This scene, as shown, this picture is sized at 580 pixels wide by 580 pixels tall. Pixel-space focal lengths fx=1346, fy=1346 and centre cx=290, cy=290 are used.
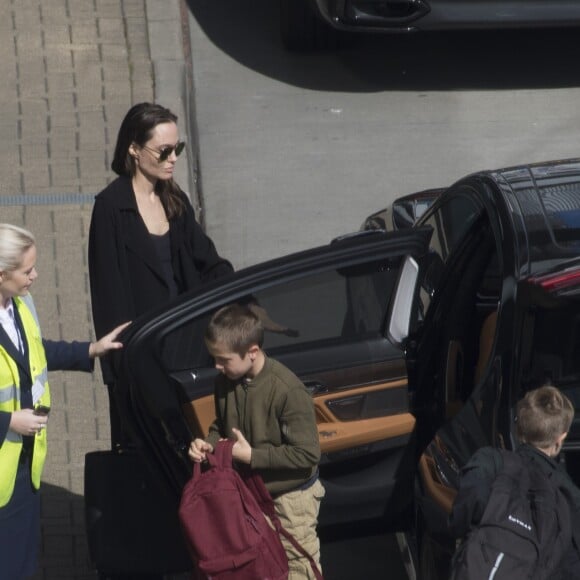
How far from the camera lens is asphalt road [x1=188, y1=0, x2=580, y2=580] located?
310 inches

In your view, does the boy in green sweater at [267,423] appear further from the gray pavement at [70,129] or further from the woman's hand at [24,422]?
the gray pavement at [70,129]

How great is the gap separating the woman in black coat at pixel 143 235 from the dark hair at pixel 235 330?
106 centimetres

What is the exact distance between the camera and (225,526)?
3.90m

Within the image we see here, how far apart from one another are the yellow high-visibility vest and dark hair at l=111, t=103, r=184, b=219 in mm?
932

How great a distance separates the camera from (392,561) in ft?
17.5

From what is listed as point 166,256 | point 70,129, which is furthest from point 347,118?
point 166,256

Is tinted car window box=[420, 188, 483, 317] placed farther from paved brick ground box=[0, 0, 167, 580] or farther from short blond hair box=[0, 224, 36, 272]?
paved brick ground box=[0, 0, 167, 580]

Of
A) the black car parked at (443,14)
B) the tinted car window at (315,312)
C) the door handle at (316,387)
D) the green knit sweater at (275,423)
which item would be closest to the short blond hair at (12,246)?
the tinted car window at (315,312)

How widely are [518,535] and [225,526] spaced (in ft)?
3.05

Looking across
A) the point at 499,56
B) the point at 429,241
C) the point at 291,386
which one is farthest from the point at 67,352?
the point at 499,56

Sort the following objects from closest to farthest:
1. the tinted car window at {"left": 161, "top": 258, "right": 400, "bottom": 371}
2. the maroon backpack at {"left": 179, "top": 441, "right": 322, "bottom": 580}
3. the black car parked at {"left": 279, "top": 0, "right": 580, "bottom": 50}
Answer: the maroon backpack at {"left": 179, "top": 441, "right": 322, "bottom": 580} < the tinted car window at {"left": 161, "top": 258, "right": 400, "bottom": 371} < the black car parked at {"left": 279, "top": 0, "right": 580, "bottom": 50}

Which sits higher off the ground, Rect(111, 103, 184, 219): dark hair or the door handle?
Rect(111, 103, 184, 219): dark hair

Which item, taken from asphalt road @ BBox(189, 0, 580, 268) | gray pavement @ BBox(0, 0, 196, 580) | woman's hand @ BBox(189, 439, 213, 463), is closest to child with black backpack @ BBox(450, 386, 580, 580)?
woman's hand @ BBox(189, 439, 213, 463)

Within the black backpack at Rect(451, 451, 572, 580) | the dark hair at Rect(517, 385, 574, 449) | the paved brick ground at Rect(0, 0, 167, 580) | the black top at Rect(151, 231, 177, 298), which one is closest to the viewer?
the black backpack at Rect(451, 451, 572, 580)
